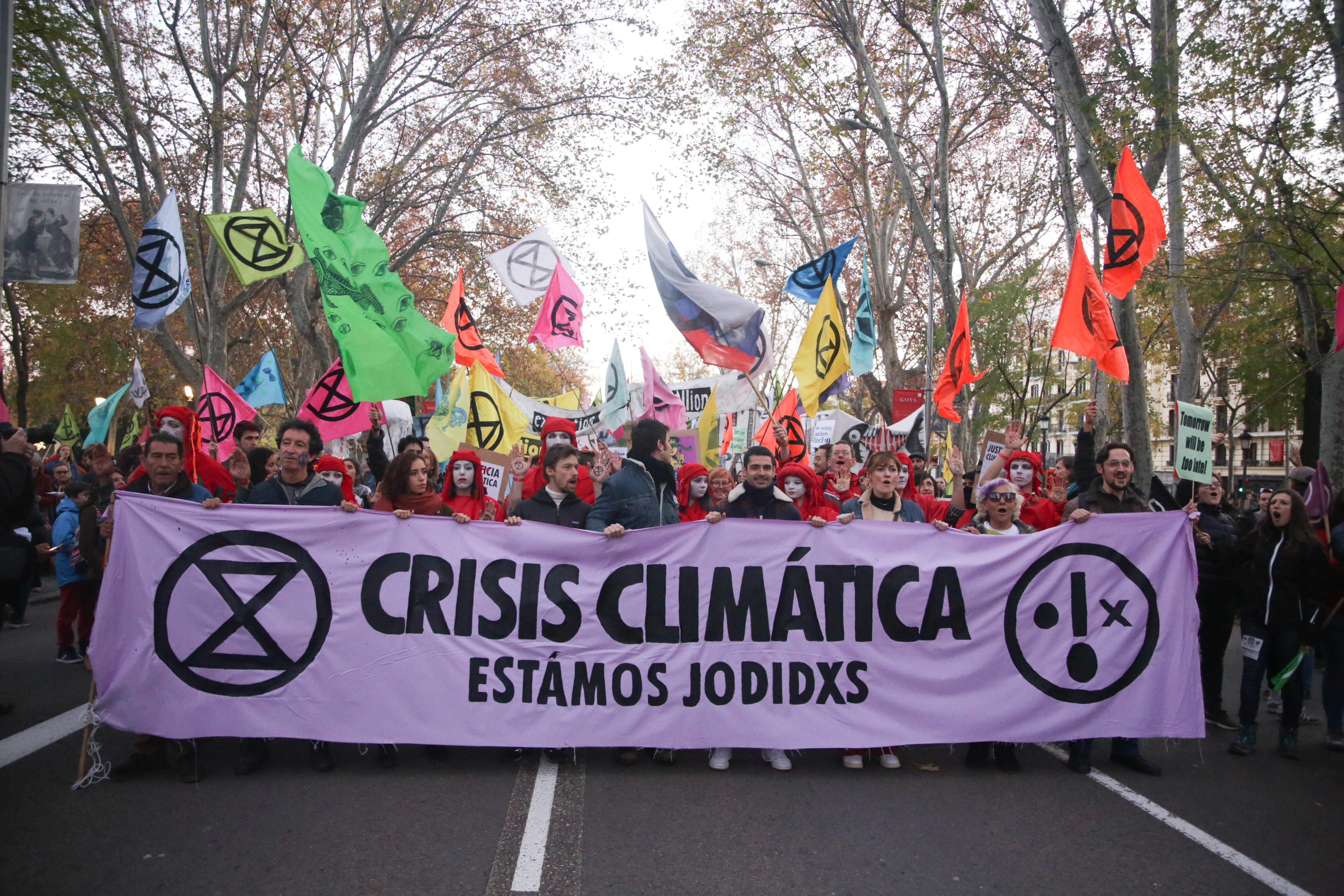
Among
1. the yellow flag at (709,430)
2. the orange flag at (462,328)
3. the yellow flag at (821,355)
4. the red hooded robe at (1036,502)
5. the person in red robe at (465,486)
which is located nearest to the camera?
the red hooded robe at (1036,502)

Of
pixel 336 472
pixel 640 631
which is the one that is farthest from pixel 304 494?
pixel 640 631

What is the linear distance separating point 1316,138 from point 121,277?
86.3ft

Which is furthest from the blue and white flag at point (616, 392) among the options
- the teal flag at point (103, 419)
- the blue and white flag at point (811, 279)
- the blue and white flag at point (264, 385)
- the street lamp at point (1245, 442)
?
the street lamp at point (1245, 442)

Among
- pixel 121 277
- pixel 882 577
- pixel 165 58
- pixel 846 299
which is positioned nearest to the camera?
pixel 882 577

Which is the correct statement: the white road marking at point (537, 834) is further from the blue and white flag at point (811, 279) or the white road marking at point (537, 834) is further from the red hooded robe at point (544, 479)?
the blue and white flag at point (811, 279)

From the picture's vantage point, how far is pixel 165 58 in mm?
14648

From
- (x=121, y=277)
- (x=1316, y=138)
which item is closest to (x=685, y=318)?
(x=1316, y=138)

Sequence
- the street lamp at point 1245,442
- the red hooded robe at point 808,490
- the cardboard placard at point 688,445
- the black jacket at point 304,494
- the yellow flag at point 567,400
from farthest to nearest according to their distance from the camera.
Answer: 1. the street lamp at point 1245,442
2. the yellow flag at point 567,400
3. the cardboard placard at point 688,445
4. the red hooded robe at point 808,490
5. the black jacket at point 304,494

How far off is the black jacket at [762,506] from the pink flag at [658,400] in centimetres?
441

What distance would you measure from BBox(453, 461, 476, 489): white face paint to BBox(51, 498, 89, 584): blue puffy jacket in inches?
112

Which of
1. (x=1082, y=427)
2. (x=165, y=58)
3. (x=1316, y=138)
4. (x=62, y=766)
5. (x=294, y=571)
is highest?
(x=165, y=58)

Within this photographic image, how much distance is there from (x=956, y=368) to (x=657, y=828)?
950cm

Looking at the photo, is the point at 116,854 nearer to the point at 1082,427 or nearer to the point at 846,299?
the point at 1082,427

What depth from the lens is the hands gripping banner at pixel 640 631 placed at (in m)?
4.57
